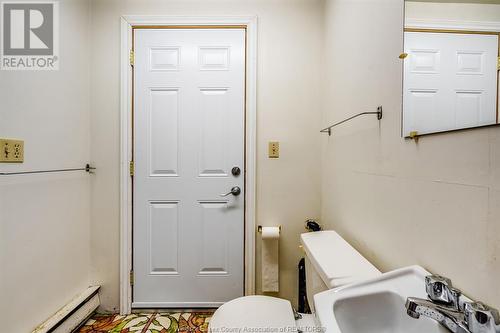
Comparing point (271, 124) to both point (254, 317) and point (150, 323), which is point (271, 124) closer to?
point (254, 317)

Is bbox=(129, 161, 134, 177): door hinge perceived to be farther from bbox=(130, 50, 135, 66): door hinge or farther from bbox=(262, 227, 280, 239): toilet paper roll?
bbox=(262, 227, 280, 239): toilet paper roll

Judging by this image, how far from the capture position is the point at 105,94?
1657 mm

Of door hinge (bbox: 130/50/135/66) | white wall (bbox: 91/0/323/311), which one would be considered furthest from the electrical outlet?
door hinge (bbox: 130/50/135/66)

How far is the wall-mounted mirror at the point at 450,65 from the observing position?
1.66ft

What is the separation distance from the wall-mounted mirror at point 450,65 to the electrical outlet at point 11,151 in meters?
1.67

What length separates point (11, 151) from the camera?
3.67ft

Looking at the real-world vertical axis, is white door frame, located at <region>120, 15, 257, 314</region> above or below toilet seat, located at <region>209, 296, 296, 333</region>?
above

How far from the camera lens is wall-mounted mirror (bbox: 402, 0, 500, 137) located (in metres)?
0.51

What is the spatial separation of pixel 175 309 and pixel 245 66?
177 cm

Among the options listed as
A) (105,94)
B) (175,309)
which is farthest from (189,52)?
(175,309)

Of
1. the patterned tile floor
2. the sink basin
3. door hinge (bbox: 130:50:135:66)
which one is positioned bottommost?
the patterned tile floor

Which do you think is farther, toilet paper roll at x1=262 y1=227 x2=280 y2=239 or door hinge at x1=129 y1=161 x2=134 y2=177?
door hinge at x1=129 y1=161 x2=134 y2=177

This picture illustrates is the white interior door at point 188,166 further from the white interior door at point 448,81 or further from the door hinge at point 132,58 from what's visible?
the white interior door at point 448,81

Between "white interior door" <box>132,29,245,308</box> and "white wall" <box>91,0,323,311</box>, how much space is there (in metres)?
0.16
